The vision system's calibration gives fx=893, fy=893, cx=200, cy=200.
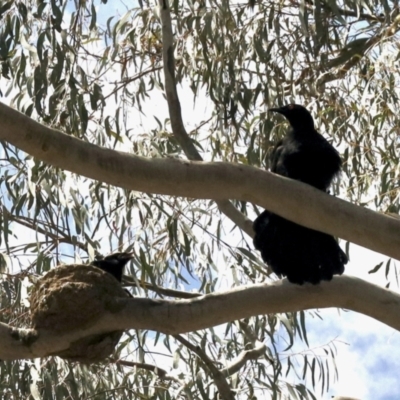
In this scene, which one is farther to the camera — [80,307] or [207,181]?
[80,307]

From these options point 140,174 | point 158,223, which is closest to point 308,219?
point 140,174

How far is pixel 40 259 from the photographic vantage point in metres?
3.77

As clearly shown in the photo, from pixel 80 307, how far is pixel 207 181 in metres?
0.64

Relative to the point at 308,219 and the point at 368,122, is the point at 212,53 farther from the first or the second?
the point at 308,219

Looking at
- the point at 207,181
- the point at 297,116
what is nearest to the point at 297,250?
the point at 207,181

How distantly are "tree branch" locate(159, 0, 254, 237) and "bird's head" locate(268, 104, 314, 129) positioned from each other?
1.59 feet

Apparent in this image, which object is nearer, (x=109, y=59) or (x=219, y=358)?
(x=109, y=59)

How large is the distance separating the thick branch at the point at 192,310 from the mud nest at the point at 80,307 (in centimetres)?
3

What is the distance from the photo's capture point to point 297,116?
3678 mm

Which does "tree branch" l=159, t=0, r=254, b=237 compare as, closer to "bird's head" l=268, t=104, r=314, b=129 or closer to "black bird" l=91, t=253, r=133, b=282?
"bird's head" l=268, t=104, r=314, b=129

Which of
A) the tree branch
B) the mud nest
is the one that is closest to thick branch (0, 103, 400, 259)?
the mud nest

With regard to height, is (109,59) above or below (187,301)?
above

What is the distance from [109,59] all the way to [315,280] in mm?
1595

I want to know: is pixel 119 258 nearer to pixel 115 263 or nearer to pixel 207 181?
pixel 115 263
